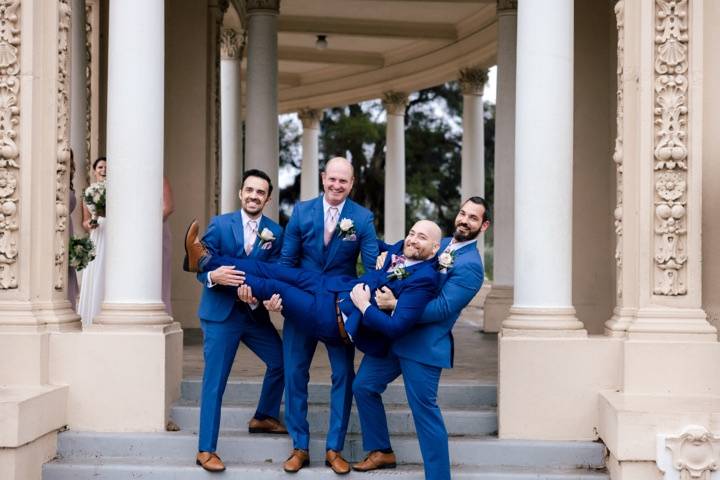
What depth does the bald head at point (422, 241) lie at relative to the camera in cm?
1258

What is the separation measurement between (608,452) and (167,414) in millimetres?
6447

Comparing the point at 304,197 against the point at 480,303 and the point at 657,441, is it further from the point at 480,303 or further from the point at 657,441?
the point at 657,441

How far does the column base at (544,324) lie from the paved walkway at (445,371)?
179cm

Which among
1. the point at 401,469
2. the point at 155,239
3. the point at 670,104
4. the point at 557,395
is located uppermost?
the point at 670,104

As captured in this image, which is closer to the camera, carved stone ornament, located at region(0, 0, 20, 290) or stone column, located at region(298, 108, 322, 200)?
carved stone ornament, located at region(0, 0, 20, 290)

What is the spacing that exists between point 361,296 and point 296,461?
8.65 ft

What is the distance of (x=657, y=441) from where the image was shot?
43.1 ft

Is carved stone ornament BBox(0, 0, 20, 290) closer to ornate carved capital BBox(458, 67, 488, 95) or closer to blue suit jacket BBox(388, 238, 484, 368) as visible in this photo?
blue suit jacket BBox(388, 238, 484, 368)

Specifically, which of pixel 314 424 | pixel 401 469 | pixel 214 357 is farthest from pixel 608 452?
pixel 214 357

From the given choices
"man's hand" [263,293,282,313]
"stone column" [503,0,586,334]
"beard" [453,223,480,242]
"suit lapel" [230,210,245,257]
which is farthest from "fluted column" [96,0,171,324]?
"stone column" [503,0,586,334]

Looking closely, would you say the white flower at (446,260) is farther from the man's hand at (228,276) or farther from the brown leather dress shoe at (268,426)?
the brown leather dress shoe at (268,426)

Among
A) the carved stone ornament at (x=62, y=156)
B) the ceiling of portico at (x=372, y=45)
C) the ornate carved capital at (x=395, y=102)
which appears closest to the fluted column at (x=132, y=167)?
the carved stone ornament at (x=62, y=156)

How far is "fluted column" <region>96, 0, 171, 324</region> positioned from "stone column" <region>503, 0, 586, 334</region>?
219 inches

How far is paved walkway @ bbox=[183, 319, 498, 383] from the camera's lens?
1707cm
